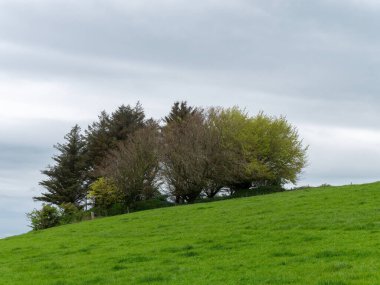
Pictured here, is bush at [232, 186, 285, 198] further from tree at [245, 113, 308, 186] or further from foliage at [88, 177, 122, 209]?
foliage at [88, 177, 122, 209]

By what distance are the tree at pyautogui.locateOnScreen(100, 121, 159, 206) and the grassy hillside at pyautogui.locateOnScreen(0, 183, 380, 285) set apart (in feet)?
66.8

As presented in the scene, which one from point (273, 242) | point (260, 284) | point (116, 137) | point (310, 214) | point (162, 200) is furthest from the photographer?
point (116, 137)

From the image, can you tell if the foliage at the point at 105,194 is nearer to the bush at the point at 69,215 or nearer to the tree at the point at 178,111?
the bush at the point at 69,215

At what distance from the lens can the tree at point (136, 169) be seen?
49.8 meters

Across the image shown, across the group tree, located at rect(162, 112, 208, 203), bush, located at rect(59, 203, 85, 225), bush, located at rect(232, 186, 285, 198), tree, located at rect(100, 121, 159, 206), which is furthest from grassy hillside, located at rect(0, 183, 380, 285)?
tree, located at rect(100, 121, 159, 206)

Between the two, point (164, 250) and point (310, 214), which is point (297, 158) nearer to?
point (310, 214)

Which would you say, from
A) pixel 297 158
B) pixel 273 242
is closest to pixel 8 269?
pixel 273 242

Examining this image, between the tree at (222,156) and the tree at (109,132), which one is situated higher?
the tree at (109,132)

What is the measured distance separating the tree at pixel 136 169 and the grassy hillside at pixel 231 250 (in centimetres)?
2036

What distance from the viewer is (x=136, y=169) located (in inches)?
1973

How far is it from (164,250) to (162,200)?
3299 centimetres

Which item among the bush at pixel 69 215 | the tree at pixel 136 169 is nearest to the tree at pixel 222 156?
the tree at pixel 136 169

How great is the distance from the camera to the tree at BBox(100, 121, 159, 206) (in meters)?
49.8

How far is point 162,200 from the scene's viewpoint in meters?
51.6
